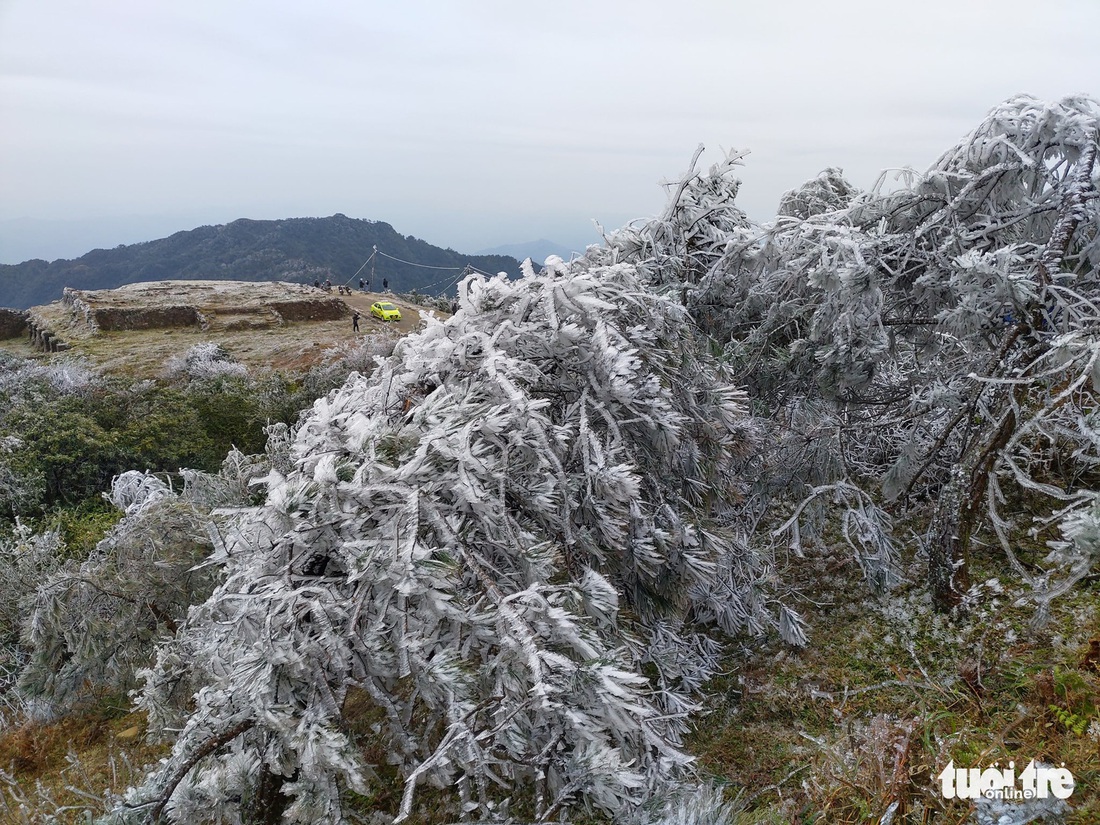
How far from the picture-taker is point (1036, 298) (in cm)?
388

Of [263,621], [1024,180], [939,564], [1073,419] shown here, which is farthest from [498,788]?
[1024,180]

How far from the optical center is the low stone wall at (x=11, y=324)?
30.7 meters

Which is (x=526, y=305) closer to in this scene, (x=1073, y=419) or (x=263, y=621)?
(x=263, y=621)

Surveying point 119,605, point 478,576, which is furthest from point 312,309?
point 478,576

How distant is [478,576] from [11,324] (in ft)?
129

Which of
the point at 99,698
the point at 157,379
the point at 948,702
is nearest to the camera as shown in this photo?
the point at 948,702

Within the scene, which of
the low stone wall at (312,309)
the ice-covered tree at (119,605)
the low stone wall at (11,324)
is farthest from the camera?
the low stone wall at (312,309)

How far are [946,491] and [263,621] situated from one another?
14.6ft

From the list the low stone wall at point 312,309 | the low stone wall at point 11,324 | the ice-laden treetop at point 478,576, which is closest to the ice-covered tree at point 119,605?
the ice-laden treetop at point 478,576

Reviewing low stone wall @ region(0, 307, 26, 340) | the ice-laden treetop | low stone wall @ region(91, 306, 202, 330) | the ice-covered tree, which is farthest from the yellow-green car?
the ice-laden treetop

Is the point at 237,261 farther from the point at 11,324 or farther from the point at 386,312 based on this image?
the point at 386,312

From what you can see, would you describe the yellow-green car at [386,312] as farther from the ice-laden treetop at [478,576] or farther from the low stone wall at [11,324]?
the ice-laden treetop at [478,576]

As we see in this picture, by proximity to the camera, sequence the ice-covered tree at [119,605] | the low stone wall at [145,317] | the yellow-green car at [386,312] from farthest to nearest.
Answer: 1. the yellow-green car at [386,312]
2. the low stone wall at [145,317]
3. the ice-covered tree at [119,605]

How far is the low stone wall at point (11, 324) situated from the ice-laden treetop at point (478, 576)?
121ft
